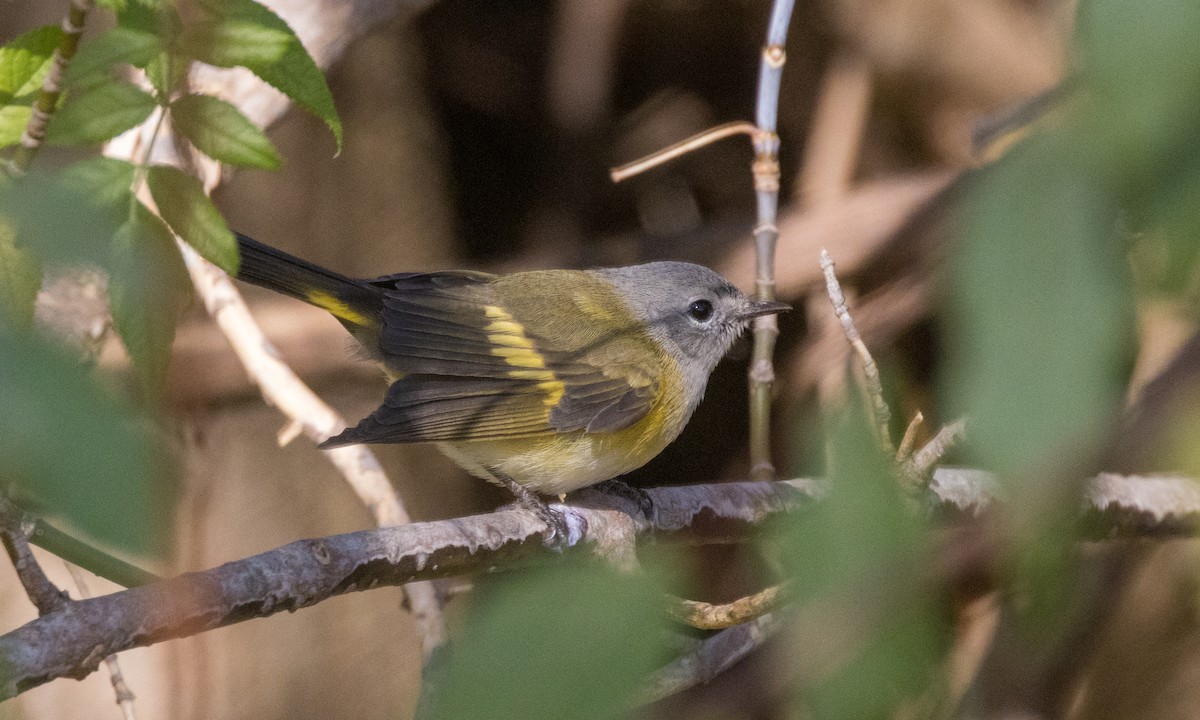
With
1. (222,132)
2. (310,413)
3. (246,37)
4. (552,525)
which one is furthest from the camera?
(310,413)

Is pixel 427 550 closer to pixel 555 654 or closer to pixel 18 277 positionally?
pixel 18 277

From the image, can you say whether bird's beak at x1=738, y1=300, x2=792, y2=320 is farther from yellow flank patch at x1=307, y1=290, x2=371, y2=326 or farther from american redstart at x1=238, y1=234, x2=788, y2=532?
yellow flank patch at x1=307, y1=290, x2=371, y2=326

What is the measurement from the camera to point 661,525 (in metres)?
2.15

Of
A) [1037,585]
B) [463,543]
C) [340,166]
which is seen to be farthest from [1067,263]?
[340,166]

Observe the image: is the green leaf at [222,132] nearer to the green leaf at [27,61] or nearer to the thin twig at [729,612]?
the green leaf at [27,61]

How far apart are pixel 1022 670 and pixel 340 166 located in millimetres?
2521

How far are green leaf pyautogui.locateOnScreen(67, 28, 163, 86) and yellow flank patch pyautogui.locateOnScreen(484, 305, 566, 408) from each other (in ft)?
3.84

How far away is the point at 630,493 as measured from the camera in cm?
227

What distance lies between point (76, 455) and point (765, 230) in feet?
7.15

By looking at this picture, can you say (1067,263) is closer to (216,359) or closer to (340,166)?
(216,359)

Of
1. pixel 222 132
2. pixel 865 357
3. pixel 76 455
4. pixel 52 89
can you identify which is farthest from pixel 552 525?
pixel 76 455

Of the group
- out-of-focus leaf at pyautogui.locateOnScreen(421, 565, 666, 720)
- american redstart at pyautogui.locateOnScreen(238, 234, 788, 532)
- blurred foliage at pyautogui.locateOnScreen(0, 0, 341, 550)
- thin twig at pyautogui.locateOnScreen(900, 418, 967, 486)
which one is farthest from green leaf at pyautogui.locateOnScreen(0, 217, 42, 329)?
american redstart at pyautogui.locateOnScreen(238, 234, 788, 532)

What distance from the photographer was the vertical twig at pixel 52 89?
118 centimetres

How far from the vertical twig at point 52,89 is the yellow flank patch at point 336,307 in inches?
35.0
